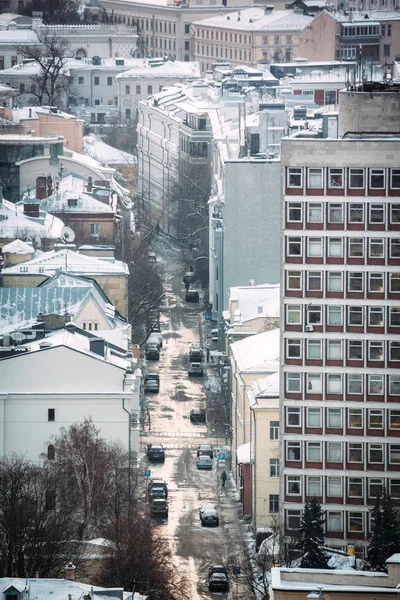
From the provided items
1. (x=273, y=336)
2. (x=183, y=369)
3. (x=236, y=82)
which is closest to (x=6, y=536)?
(x=273, y=336)

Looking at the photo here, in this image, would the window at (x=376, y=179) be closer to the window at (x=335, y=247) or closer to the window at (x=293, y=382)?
the window at (x=335, y=247)

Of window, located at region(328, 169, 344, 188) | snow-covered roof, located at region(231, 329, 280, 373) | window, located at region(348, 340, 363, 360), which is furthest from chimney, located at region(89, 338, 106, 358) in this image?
window, located at region(328, 169, 344, 188)

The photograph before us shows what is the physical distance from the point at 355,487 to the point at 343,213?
Answer: 9.54 m

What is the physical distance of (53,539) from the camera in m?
82.9

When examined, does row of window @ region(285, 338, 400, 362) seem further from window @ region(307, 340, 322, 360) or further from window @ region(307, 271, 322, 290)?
window @ region(307, 271, 322, 290)

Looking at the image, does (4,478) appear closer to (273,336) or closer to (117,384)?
(117,384)

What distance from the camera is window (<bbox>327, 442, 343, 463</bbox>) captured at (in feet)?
289

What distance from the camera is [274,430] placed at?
95750mm

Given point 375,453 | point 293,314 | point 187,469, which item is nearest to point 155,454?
point 187,469

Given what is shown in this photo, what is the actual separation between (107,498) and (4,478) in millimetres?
4005

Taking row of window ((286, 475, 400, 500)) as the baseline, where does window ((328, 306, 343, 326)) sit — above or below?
above

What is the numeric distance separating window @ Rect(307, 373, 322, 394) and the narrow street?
697cm

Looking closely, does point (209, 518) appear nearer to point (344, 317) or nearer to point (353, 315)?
point (344, 317)

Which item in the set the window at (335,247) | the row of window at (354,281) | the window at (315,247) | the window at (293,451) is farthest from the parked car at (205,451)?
the window at (335,247)
